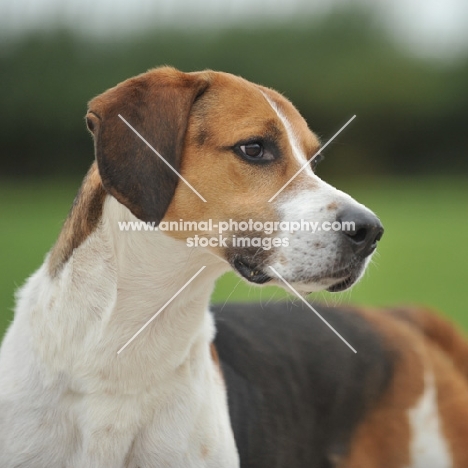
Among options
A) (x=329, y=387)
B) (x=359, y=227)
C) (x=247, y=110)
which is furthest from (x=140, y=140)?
(x=329, y=387)

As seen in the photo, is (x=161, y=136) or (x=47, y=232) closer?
(x=161, y=136)

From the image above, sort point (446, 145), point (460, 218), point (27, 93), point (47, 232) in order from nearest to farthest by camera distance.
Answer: point (47, 232) < point (460, 218) < point (27, 93) < point (446, 145)

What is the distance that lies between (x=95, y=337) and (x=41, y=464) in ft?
2.08

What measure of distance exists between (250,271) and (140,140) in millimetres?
765

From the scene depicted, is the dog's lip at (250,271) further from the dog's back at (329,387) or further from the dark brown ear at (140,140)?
the dog's back at (329,387)

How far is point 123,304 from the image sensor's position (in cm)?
380

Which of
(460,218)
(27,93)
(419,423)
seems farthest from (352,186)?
(419,423)

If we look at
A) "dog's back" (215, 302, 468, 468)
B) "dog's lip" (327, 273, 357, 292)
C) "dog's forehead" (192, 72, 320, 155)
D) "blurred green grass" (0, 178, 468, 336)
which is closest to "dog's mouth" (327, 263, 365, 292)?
"dog's lip" (327, 273, 357, 292)

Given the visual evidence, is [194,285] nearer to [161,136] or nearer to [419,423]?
[161,136]

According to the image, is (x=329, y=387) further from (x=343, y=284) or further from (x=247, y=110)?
(x=247, y=110)

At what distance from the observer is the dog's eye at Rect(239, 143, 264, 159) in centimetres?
377

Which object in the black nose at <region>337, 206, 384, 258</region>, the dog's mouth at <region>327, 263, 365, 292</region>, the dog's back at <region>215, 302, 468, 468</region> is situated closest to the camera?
the black nose at <region>337, 206, 384, 258</region>

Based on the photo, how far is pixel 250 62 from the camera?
34.6 metres

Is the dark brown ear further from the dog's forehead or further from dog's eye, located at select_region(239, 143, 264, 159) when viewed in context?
dog's eye, located at select_region(239, 143, 264, 159)
